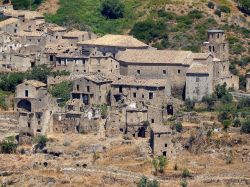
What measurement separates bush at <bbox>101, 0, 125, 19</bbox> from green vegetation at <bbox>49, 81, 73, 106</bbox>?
2362 centimetres

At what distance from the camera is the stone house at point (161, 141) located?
83438mm

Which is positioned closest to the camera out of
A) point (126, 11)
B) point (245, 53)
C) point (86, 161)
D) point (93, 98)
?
point (86, 161)

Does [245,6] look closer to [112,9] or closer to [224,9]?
[224,9]

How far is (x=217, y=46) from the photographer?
95125 mm

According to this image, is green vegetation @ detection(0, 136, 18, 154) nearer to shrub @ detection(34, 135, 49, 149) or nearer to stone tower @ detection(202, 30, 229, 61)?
shrub @ detection(34, 135, 49, 149)

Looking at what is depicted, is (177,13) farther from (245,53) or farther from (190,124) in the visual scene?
(190,124)

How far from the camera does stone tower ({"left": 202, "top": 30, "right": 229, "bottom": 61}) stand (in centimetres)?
9500

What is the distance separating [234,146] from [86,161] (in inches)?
402

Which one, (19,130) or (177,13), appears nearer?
(19,130)

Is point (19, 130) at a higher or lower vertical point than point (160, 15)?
lower

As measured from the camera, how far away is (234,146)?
278ft

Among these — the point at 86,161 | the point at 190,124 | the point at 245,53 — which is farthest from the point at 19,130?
the point at 245,53

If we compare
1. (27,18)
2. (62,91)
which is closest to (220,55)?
(62,91)

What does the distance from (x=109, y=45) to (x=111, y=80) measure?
23.8 ft
